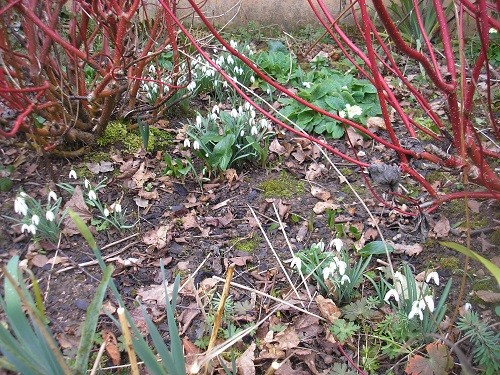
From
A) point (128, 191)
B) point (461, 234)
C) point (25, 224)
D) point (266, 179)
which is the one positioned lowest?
point (461, 234)

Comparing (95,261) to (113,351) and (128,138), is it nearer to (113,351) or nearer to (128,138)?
(113,351)

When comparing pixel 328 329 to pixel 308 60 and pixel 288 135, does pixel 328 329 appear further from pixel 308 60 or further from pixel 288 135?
pixel 308 60

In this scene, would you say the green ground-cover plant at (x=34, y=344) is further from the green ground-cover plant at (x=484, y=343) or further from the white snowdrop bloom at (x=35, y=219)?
the green ground-cover plant at (x=484, y=343)

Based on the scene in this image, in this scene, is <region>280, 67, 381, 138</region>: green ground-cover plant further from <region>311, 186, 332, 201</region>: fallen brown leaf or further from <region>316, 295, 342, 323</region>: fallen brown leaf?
<region>316, 295, 342, 323</region>: fallen brown leaf

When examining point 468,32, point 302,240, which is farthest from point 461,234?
point 468,32

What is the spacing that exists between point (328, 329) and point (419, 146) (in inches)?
58.3

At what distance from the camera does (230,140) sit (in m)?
2.59

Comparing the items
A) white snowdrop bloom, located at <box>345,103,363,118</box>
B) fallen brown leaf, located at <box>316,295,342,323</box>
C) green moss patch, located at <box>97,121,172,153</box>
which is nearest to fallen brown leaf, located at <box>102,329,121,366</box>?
fallen brown leaf, located at <box>316,295,342,323</box>

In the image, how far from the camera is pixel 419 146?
111 inches

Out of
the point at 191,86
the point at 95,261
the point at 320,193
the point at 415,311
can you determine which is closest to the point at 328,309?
the point at 415,311

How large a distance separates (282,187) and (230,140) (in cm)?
38

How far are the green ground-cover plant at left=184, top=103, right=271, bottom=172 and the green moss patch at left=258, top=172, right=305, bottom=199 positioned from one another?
16 cm

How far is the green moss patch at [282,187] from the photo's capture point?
2.54 meters

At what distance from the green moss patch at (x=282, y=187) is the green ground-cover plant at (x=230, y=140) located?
6.2 inches
